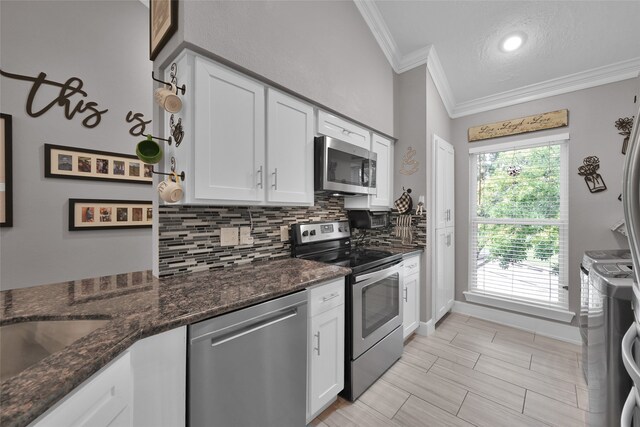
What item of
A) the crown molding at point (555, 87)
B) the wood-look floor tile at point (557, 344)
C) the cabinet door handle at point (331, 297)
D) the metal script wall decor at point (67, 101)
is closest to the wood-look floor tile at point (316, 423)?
the cabinet door handle at point (331, 297)

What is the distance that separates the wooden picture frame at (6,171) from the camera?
1583 millimetres

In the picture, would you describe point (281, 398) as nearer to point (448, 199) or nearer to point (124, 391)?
point (124, 391)

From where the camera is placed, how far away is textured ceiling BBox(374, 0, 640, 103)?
2084mm

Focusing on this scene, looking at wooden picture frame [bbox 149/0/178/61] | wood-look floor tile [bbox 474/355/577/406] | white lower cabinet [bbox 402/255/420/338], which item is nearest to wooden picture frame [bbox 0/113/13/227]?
wooden picture frame [bbox 149/0/178/61]

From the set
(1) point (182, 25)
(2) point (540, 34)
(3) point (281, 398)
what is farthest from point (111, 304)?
(2) point (540, 34)

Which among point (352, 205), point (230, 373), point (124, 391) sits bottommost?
point (230, 373)

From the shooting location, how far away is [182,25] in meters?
1.25

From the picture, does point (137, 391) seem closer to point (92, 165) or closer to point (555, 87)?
point (92, 165)

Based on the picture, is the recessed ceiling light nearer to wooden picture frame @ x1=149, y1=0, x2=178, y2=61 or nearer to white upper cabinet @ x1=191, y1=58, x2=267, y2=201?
white upper cabinet @ x1=191, y1=58, x2=267, y2=201

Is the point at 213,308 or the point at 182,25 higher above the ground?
the point at 182,25

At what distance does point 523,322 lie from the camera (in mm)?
2871

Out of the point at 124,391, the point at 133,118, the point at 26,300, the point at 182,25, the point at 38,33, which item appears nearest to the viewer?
the point at 124,391

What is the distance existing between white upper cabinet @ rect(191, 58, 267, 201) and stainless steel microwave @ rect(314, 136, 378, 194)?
1.63ft

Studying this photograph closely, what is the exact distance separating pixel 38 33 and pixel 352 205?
106 inches
